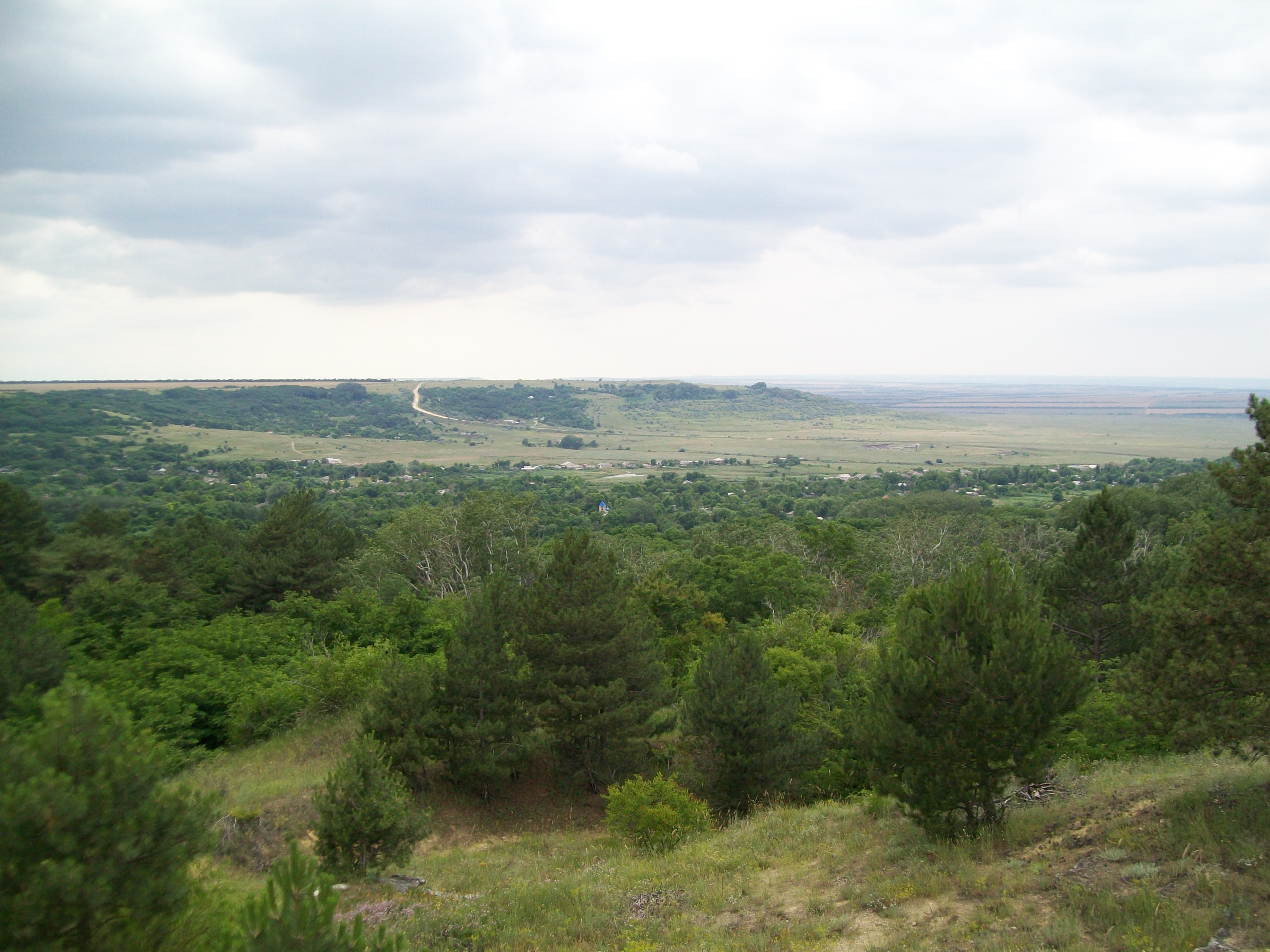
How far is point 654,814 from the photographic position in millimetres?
16297

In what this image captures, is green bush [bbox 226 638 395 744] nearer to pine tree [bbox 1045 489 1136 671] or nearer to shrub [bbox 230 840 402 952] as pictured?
shrub [bbox 230 840 402 952]

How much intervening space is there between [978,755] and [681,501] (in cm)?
9510

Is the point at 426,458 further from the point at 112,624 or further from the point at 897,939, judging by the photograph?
the point at 897,939

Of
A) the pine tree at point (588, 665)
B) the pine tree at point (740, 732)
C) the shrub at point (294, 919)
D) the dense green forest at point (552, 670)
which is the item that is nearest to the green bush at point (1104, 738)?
the dense green forest at point (552, 670)

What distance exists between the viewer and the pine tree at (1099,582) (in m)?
25.6

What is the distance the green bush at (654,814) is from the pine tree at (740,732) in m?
2.13

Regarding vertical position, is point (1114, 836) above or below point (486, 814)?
above

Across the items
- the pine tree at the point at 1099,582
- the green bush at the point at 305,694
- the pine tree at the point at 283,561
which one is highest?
the pine tree at the point at 1099,582

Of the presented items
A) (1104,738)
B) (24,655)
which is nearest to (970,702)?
(1104,738)

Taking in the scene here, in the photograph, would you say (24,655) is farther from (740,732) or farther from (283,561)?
(740,732)

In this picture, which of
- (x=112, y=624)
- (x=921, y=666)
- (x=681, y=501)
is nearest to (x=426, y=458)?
(x=681, y=501)

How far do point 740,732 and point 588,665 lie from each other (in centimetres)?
521

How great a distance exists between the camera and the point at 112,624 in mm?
30625

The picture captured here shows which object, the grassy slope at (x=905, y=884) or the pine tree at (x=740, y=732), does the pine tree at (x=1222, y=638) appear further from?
the pine tree at (x=740, y=732)
